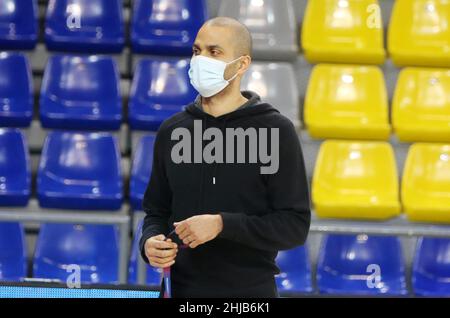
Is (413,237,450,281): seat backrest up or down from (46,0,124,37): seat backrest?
down

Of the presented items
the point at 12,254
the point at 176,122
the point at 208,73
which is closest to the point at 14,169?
the point at 12,254

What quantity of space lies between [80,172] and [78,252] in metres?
0.41

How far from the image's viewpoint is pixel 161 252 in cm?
198

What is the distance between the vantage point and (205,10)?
4801 millimetres

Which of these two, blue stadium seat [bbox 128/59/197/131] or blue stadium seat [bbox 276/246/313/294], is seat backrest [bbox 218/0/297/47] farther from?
blue stadium seat [bbox 276/246/313/294]

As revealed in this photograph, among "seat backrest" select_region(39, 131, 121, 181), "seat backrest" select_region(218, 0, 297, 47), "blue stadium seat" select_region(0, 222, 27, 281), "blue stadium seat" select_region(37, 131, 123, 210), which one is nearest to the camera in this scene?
"blue stadium seat" select_region(0, 222, 27, 281)

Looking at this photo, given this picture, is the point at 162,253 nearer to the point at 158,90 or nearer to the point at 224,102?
the point at 224,102

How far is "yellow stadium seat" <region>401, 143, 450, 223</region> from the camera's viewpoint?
4410 mm

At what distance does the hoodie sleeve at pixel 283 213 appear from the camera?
197cm

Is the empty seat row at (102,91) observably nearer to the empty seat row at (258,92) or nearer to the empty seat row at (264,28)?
the empty seat row at (258,92)

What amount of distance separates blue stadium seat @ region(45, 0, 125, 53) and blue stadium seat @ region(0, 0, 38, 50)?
0.25 feet

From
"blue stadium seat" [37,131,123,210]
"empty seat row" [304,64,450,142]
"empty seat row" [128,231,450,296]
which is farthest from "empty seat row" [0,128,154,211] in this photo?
"empty seat row" [304,64,450,142]
